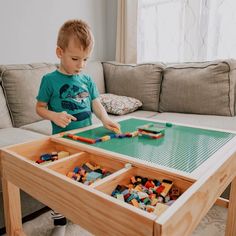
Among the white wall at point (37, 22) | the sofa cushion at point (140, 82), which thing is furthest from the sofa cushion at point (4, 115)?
the sofa cushion at point (140, 82)

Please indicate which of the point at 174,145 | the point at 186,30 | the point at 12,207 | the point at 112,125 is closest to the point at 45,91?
the point at 112,125

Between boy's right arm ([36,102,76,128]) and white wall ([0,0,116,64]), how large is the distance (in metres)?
1.11

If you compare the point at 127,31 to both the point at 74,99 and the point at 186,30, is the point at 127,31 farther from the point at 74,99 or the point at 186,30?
the point at 74,99

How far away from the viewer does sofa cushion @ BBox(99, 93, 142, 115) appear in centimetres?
198

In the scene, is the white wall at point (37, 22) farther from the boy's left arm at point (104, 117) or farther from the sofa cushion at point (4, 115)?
the boy's left arm at point (104, 117)

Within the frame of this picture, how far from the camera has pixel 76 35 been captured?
108cm

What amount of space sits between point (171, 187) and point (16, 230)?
1.95 feet

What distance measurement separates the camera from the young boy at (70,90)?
1086 mm

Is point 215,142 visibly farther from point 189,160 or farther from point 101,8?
point 101,8

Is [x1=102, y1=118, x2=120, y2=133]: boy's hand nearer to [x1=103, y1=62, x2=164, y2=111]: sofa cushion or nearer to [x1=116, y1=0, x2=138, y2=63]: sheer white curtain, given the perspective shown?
[x1=103, y1=62, x2=164, y2=111]: sofa cushion

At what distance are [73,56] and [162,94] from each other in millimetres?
1153

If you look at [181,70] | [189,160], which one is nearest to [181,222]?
[189,160]

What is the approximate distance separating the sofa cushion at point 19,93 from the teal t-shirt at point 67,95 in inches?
23.7

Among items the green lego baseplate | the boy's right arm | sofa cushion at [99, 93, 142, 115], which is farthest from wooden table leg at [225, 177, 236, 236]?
sofa cushion at [99, 93, 142, 115]
